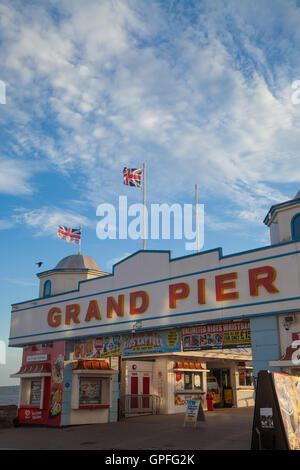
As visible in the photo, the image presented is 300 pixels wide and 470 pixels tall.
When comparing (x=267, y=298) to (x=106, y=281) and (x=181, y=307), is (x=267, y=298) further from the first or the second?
(x=106, y=281)

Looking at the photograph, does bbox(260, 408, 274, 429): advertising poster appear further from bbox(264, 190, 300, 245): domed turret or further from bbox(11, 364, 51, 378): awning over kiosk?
bbox(11, 364, 51, 378): awning over kiosk

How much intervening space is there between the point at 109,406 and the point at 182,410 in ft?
25.2

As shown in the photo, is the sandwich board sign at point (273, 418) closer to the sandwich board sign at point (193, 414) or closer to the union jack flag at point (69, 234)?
the sandwich board sign at point (193, 414)

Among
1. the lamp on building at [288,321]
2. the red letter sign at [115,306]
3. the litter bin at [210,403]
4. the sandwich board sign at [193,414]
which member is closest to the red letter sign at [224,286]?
the lamp on building at [288,321]

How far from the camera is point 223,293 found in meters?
17.4

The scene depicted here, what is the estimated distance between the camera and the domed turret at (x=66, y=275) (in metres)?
26.8

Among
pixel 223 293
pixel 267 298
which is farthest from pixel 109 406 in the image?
pixel 267 298

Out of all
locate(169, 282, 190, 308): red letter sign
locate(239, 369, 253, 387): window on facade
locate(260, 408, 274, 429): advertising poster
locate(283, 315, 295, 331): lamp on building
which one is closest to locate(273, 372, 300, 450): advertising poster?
locate(260, 408, 274, 429): advertising poster

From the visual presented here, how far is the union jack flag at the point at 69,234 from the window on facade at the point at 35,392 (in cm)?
850

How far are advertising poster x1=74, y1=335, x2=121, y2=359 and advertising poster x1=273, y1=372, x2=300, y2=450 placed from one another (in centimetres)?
1130

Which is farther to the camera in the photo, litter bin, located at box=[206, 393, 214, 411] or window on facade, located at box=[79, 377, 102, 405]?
litter bin, located at box=[206, 393, 214, 411]

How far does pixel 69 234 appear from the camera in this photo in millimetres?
27672

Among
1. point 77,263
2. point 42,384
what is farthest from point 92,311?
point 77,263

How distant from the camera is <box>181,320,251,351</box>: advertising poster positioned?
17.1 m
